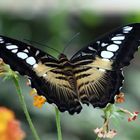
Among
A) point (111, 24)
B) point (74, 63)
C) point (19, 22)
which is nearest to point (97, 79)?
point (74, 63)

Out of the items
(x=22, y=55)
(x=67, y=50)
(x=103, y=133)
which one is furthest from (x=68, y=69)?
(x=67, y=50)

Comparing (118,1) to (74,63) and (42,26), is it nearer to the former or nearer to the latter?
(42,26)

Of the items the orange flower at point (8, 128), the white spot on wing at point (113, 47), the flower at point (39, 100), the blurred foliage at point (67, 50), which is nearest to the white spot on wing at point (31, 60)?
the flower at point (39, 100)

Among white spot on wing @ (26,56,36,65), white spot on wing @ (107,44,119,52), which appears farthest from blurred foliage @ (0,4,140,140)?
white spot on wing @ (26,56,36,65)

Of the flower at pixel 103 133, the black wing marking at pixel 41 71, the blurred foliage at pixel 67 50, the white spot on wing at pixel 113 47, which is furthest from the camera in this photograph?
the blurred foliage at pixel 67 50

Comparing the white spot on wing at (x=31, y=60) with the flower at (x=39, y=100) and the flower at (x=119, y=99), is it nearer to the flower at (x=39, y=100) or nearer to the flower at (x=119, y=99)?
the flower at (x=39, y=100)

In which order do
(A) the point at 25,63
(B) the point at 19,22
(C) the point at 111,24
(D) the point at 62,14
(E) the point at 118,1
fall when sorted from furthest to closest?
(E) the point at 118,1 → (C) the point at 111,24 → (B) the point at 19,22 → (D) the point at 62,14 → (A) the point at 25,63

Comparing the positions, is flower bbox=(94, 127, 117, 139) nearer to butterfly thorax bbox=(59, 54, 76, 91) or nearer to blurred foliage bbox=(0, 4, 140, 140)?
butterfly thorax bbox=(59, 54, 76, 91)
